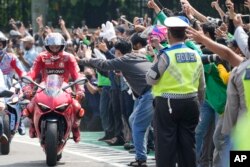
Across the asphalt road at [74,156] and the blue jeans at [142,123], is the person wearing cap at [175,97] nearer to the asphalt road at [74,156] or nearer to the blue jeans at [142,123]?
the blue jeans at [142,123]

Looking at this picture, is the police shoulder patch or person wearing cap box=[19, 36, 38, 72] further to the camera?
person wearing cap box=[19, 36, 38, 72]

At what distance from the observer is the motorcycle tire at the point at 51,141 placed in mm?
13695

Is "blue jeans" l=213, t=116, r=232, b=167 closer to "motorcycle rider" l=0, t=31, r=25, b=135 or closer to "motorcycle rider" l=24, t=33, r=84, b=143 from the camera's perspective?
"motorcycle rider" l=24, t=33, r=84, b=143

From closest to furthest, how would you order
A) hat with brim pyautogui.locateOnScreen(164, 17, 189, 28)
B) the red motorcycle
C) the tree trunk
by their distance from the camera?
hat with brim pyautogui.locateOnScreen(164, 17, 189, 28) < the red motorcycle < the tree trunk

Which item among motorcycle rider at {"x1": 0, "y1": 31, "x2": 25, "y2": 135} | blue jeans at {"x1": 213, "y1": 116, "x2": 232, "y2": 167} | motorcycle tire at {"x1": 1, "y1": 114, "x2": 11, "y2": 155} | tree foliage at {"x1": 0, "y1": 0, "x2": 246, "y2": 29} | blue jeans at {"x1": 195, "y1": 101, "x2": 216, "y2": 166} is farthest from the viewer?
tree foliage at {"x1": 0, "y1": 0, "x2": 246, "y2": 29}

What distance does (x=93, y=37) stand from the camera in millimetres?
19703

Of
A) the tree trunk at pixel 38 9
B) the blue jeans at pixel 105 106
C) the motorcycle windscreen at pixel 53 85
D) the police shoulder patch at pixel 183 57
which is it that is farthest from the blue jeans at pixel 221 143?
the tree trunk at pixel 38 9

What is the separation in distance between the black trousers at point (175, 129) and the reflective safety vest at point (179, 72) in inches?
4.0

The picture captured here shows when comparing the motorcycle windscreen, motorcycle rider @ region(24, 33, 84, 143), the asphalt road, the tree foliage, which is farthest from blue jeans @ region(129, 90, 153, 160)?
the tree foliage

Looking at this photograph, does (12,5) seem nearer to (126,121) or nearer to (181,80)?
(126,121)

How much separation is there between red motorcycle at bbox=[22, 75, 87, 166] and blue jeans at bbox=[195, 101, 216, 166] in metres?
2.11

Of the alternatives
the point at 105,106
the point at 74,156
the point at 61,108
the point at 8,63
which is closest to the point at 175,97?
the point at 61,108

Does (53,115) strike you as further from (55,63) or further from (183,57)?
(183,57)

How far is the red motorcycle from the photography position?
13812mm
